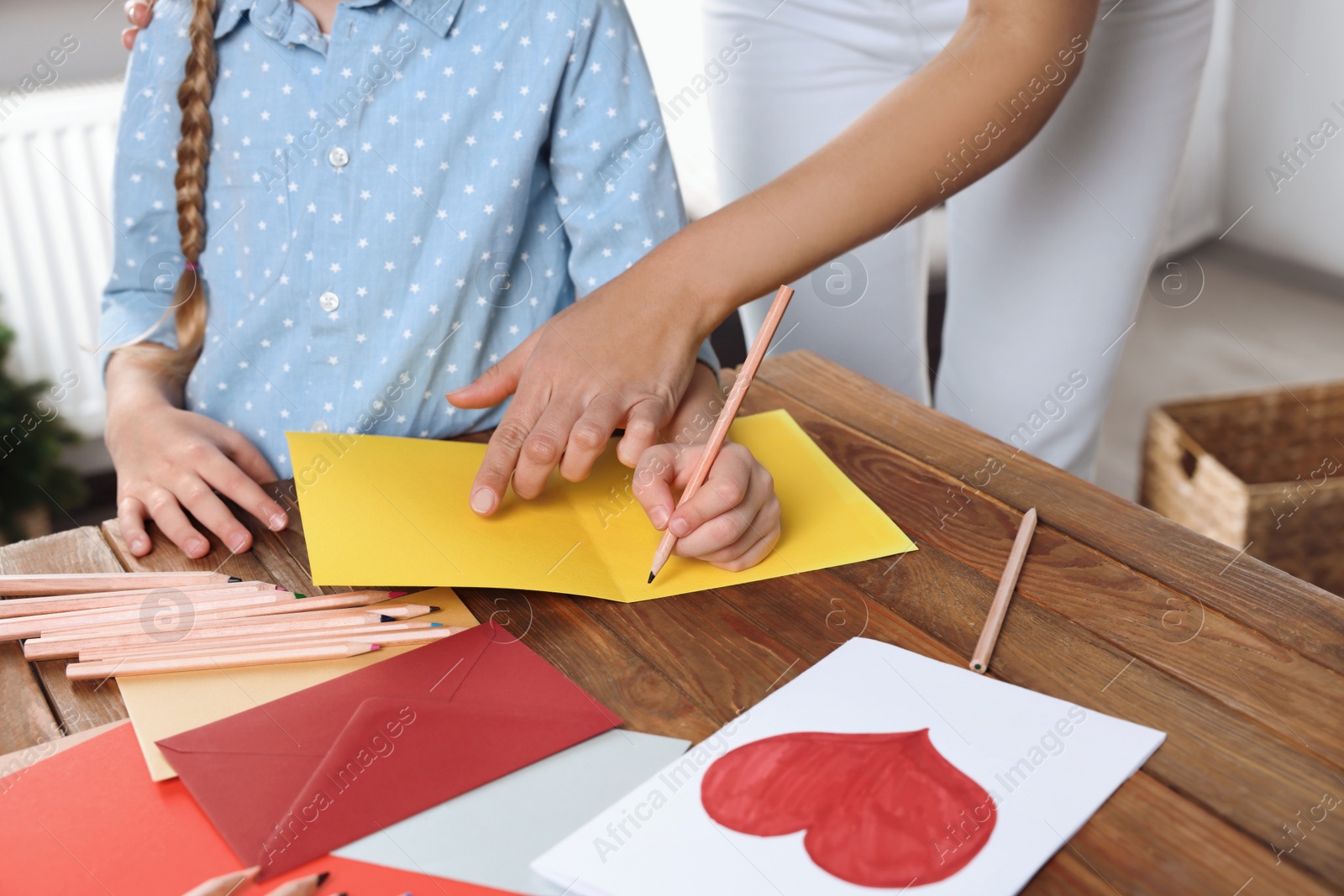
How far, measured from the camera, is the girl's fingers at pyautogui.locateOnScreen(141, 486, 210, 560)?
2.12ft

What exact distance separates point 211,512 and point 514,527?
20cm

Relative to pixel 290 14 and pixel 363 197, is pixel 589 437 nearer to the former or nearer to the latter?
pixel 363 197

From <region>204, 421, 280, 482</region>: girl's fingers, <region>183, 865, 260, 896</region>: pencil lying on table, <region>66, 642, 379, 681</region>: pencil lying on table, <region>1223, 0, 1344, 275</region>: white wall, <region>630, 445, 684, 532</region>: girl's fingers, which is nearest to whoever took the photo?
<region>183, 865, 260, 896</region>: pencil lying on table

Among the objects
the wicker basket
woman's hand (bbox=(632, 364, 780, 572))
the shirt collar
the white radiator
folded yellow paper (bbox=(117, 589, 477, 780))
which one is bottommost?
the wicker basket

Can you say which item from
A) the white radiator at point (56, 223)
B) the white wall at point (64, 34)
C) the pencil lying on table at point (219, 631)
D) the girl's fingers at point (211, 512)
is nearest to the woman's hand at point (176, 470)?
the girl's fingers at point (211, 512)

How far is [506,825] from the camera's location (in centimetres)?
44

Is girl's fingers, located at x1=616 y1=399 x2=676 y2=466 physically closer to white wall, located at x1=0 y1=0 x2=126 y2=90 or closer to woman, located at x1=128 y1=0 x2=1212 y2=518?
woman, located at x1=128 y1=0 x2=1212 y2=518

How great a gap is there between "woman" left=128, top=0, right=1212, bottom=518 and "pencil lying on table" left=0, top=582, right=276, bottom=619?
0.14 m

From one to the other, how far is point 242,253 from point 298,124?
0.11m

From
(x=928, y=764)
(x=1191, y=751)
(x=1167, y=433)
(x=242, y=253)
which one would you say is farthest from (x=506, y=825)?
(x=1167, y=433)

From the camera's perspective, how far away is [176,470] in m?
0.71

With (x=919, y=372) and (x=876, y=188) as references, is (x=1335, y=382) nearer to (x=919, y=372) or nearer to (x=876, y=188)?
(x=919, y=372)

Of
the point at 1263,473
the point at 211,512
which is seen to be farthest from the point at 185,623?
the point at 1263,473

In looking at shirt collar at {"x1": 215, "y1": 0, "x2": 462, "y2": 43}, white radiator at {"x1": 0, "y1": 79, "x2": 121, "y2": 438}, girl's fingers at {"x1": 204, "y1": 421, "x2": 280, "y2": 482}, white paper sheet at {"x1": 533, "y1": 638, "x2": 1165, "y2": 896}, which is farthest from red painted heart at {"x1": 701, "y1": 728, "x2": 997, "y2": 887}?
white radiator at {"x1": 0, "y1": 79, "x2": 121, "y2": 438}
